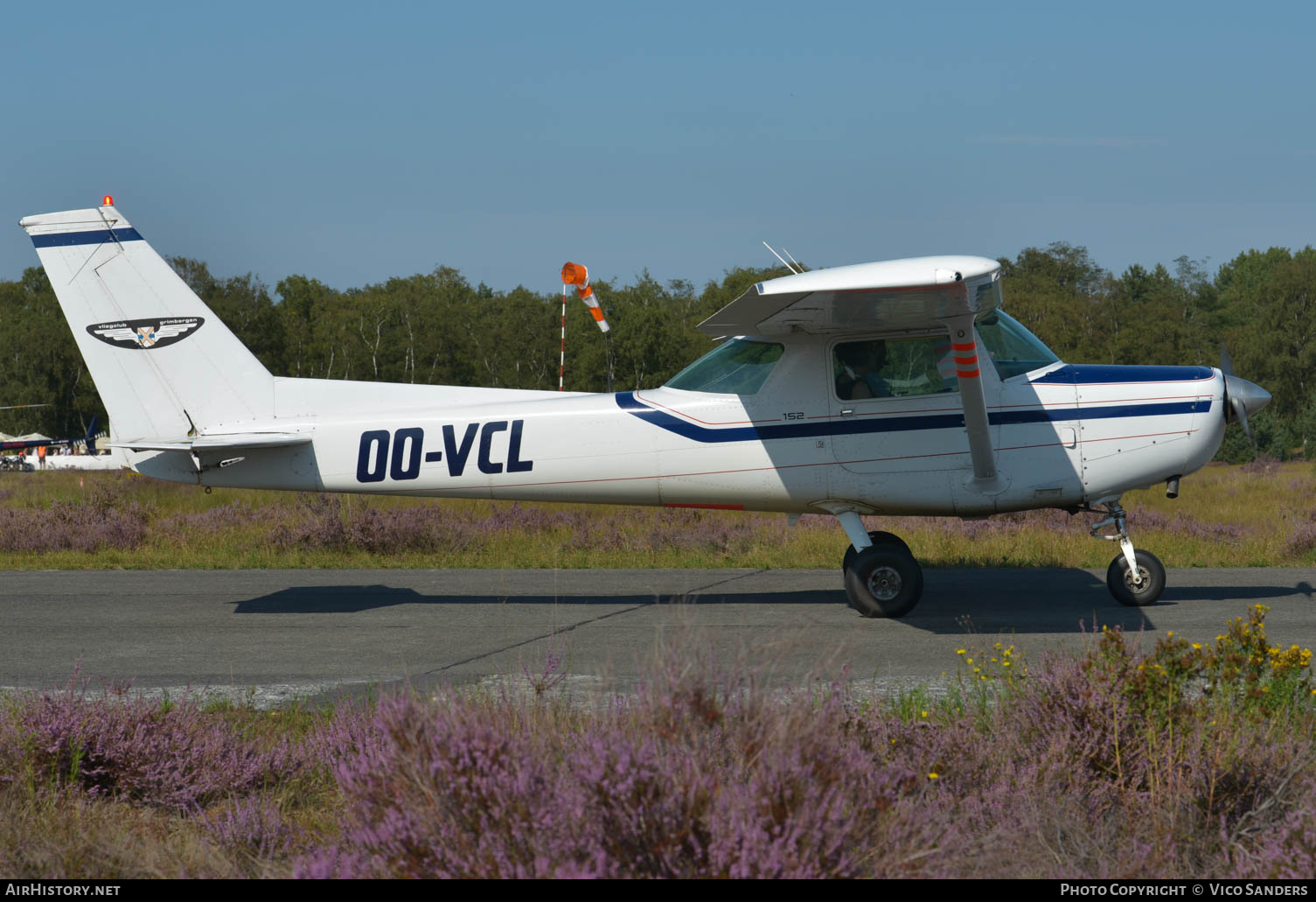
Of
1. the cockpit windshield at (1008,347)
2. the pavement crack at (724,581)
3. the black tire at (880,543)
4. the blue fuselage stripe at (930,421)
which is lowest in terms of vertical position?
the pavement crack at (724,581)

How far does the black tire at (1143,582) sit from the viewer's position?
29.5ft

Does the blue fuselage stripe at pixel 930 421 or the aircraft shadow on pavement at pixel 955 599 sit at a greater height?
the blue fuselage stripe at pixel 930 421

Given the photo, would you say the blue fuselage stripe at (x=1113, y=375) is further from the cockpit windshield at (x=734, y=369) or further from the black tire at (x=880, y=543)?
the cockpit windshield at (x=734, y=369)

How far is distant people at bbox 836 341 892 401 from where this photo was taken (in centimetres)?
894

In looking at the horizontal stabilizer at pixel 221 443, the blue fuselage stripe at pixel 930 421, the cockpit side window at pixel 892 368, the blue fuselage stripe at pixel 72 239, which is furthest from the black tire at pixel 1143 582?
the blue fuselage stripe at pixel 72 239

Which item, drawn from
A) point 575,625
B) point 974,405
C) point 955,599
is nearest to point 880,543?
point 955,599

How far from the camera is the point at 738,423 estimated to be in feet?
29.9

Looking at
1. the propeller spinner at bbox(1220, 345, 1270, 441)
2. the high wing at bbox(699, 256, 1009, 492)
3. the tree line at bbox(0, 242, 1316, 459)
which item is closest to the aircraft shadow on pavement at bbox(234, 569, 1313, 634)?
the high wing at bbox(699, 256, 1009, 492)

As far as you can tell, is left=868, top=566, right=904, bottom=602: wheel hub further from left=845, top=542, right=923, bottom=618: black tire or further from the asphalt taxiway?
the asphalt taxiway

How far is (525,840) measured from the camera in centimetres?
269

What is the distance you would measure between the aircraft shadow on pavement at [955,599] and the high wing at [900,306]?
3.63ft

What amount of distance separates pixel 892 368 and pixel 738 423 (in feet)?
4.50

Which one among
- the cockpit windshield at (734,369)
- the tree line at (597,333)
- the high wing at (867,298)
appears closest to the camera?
the high wing at (867,298)
